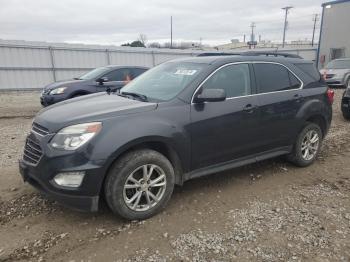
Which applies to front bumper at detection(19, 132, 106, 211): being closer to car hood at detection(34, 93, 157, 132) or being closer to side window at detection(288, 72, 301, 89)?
car hood at detection(34, 93, 157, 132)

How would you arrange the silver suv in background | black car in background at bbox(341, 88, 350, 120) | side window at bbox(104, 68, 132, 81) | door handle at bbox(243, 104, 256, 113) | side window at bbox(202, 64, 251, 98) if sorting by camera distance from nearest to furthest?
side window at bbox(202, 64, 251, 98), door handle at bbox(243, 104, 256, 113), black car in background at bbox(341, 88, 350, 120), side window at bbox(104, 68, 132, 81), the silver suv in background

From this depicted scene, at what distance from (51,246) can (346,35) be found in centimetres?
2801

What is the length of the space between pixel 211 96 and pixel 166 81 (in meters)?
0.81

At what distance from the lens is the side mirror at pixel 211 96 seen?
12.3 ft

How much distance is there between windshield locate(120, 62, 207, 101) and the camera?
3992 millimetres

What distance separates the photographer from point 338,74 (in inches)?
653

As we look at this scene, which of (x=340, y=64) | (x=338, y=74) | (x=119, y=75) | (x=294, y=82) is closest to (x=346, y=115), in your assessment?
(x=294, y=82)

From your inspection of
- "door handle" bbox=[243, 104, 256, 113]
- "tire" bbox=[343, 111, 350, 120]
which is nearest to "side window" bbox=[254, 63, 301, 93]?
"door handle" bbox=[243, 104, 256, 113]

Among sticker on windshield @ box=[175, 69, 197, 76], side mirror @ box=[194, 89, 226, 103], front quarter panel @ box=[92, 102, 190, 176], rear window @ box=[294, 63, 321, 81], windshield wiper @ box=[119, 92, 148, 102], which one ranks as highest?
sticker on windshield @ box=[175, 69, 197, 76]

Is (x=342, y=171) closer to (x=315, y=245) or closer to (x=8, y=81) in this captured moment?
(x=315, y=245)

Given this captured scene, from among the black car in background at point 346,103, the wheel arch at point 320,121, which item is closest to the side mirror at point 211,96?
the wheel arch at point 320,121

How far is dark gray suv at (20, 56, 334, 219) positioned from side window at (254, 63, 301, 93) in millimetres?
16

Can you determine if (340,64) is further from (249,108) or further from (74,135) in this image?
(74,135)

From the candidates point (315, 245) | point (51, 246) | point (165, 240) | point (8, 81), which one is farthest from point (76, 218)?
point (8, 81)
